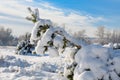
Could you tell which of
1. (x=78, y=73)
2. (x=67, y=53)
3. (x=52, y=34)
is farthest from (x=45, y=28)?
(x=78, y=73)

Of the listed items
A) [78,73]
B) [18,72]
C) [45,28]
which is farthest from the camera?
[18,72]

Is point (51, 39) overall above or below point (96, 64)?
above

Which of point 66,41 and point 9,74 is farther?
point 9,74

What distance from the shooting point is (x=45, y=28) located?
30.0 ft

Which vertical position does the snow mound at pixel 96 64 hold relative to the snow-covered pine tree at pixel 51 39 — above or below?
below

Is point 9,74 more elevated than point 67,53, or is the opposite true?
point 67,53

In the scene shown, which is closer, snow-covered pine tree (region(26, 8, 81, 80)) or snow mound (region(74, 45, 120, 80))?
snow mound (region(74, 45, 120, 80))

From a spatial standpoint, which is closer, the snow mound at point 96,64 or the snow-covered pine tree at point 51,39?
the snow mound at point 96,64

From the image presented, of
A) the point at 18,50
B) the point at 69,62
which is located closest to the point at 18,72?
the point at 69,62

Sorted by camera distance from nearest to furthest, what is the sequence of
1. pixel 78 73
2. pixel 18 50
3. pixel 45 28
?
1. pixel 78 73
2. pixel 45 28
3. pixel 18 50

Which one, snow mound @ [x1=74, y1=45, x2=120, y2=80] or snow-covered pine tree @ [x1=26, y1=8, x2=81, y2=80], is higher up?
snow-covered pine tree @ [x1=26, y1=8, x2=81, y2=80]

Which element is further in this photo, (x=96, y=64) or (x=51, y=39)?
(x=51, y=39)

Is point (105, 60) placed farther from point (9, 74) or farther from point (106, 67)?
point (9, 74)

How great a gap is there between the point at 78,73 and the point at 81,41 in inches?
40.9
